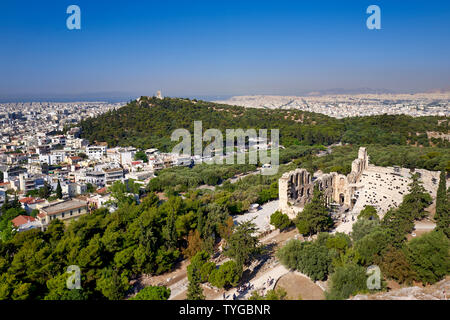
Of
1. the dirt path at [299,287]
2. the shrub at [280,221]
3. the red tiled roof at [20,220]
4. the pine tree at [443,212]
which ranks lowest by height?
the dirt path at [299,287]

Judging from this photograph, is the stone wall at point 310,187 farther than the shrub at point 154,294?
Yes

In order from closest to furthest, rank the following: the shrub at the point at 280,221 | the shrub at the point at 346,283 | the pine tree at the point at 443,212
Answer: the shrub at the point at 346,283
the pine tree at the point at 443,212
the shrub at the point at 280,221

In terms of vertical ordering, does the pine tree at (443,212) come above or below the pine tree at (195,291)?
above

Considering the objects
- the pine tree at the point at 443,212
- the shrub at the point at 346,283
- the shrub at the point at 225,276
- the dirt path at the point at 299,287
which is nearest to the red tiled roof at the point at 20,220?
the shrub at the point at 225,276

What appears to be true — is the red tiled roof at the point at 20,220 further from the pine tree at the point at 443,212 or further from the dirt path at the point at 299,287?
the pine tree at the point at 443,212

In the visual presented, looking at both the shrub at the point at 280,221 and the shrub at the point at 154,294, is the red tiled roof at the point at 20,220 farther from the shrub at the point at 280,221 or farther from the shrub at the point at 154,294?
the shrub at the point at 280,221

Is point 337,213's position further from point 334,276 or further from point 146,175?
point 146,175

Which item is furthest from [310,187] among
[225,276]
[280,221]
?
[225,276]

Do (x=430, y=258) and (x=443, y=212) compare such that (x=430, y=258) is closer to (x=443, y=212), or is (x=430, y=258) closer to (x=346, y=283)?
(x=346, y=283)

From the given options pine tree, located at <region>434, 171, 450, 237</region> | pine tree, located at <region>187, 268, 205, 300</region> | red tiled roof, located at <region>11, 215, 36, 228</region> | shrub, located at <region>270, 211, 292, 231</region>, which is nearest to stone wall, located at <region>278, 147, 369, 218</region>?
shrub, located at <region>270, 211, 292, 231</region>

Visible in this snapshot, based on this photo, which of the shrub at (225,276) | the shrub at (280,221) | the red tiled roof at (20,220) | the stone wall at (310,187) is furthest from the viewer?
the red tiled roof at (20,220)
